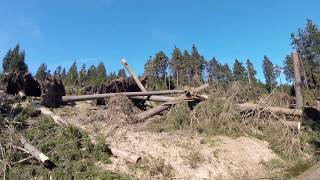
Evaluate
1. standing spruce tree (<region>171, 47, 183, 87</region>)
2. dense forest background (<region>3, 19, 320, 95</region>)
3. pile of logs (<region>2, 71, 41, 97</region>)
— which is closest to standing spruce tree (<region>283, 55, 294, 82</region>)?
dense forest background (<region>3, 19, 320, 95</region>)

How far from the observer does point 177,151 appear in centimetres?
962

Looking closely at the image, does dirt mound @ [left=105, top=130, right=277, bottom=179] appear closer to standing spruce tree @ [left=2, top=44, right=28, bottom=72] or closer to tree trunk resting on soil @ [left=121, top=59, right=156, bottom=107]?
tree trunk resting on soil @ [left=121, top=59, right=156, bottom=107]

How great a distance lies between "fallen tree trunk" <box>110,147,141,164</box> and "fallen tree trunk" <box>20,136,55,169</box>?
1.64 m

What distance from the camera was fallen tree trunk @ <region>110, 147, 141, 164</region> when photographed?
28.6 ft

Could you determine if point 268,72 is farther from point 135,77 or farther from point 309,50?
point 135,77

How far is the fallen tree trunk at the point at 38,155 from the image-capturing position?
803cm

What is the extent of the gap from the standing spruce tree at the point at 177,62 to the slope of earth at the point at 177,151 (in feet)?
176

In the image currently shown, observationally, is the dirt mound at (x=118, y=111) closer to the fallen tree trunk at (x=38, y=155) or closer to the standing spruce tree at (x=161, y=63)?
the fallen tree trunk at (x=38, y=155)

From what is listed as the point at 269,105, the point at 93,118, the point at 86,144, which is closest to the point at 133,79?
the point at 93,118

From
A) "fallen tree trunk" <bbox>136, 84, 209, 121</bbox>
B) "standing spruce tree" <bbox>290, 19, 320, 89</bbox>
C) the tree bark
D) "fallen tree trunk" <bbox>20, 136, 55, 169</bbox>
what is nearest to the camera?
"fallen tree trunk" <bbox>20, 136, 55, 169</bbox>

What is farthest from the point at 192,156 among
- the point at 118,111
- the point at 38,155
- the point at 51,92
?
the point at 51,92

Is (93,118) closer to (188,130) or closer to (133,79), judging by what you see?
(188,130)

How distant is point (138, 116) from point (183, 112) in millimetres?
1611

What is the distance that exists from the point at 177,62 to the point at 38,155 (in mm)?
60672
